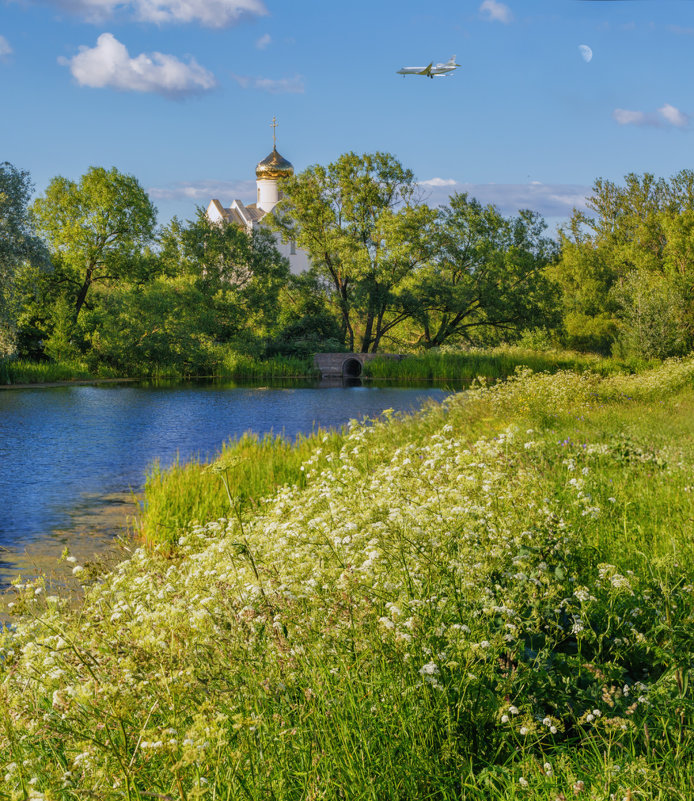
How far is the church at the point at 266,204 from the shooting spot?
232 ft

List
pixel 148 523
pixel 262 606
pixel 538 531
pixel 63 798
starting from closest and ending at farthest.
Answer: pixel 63 798
pixel 262 606
pixel 538 531
pixel 148 523

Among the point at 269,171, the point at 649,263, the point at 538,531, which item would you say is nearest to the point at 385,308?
the point at 649,263

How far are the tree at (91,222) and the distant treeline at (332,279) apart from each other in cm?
9

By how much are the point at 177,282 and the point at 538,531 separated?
43.7m

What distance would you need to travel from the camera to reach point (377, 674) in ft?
10.0

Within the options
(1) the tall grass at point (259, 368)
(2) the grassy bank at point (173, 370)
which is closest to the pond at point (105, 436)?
(2) the grassy bank at point (173, 370)

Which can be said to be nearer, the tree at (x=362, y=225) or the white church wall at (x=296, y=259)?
the tree at (x=362, y=225)

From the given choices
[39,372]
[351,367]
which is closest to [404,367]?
[351,367]

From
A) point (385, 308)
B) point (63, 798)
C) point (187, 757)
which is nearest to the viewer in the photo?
point (187, 757)

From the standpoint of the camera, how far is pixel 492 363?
41.5 meters

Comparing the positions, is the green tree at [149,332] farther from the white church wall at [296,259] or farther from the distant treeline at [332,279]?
the white church wall at [296,259]

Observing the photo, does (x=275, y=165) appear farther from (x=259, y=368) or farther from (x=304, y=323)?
(x=259, y=368)

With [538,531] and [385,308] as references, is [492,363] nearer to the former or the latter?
[385,308]

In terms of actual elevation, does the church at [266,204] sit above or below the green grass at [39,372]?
above
